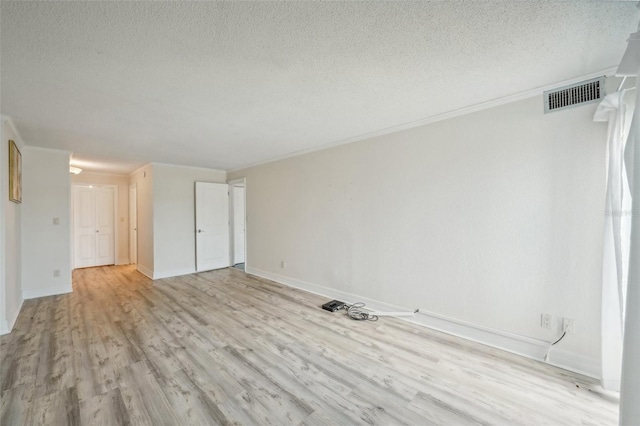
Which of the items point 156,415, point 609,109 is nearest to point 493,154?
point 609,109

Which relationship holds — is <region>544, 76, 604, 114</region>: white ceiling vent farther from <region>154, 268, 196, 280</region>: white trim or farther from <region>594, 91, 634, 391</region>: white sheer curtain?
<region>154, 268, 196, 280</region>: white trim

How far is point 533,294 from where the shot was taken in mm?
2148

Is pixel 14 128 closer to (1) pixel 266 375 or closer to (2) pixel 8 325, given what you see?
(2) pixel 8 325

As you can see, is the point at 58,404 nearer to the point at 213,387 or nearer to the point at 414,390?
the point at 213,387

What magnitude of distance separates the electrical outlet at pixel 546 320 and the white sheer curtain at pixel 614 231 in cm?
34

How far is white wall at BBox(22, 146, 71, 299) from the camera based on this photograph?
3.75 meters

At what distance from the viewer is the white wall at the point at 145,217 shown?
4.96 m

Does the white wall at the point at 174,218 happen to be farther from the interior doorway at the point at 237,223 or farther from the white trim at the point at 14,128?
the white trim at the point at 14,128

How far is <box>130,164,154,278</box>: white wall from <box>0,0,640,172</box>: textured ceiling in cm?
225

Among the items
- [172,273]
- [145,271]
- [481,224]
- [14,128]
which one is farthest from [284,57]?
[145,271]

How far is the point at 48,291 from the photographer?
153 inches

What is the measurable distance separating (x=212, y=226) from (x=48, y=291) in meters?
2.68

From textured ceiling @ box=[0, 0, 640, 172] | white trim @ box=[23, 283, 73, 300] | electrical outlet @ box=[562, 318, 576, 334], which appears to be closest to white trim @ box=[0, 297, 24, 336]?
white trim @ box=[23, 283, 73, 300]

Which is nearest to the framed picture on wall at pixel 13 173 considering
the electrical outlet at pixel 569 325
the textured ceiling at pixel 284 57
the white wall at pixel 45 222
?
the textured ceiling at pixel 284 57
